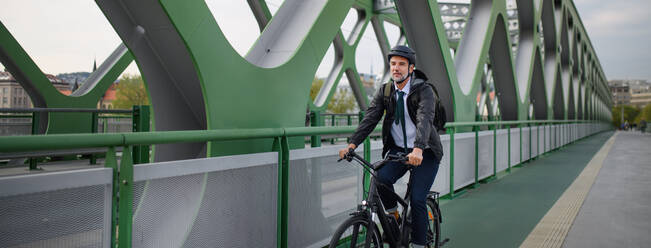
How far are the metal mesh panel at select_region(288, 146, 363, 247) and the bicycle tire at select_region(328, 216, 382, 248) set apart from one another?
2.40 feet

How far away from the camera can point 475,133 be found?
7.89 m

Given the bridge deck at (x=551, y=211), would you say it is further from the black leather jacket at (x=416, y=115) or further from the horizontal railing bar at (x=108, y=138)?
the horizontal railing bar at (x=108, y=138)

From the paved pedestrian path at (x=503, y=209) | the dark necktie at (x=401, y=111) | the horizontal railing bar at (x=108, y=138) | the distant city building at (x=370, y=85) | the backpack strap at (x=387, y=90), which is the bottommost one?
the paved pedestrian path at (x=503, y=209)

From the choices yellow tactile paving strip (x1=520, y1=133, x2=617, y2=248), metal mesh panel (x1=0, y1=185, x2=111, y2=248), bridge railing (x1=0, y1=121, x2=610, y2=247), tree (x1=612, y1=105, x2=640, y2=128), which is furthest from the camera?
tree (x1=612, y1=105, x2=640, y2=128)

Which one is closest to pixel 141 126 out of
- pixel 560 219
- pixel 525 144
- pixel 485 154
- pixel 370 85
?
pixel 560 219

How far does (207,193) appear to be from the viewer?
269 cm

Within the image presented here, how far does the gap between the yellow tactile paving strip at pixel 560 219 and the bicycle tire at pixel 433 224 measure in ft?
3.58

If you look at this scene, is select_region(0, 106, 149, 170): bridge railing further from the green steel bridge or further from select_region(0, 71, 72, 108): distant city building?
select_region(0, 71, 72, 108): distant city building

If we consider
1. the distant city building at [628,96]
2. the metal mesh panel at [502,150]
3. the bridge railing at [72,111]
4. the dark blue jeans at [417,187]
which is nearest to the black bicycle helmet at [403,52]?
the dark blue jeans at [417,187]

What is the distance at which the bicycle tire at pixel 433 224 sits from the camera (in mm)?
3666

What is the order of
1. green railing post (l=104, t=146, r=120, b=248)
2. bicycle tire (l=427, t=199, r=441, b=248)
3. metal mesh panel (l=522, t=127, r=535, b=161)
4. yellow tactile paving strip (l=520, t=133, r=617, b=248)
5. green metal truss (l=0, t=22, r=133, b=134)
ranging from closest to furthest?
green railing post (l=104, t=146, r=120, b=248) → bicycle tire (l=427, t=199, r=441, b=248) → yellow tactile paving strip (l=520, t=133, r=617, b=248) → green metal truss (l=0, t=22, r=133, b=134) → metal mesh panel (l=522, t=127, r=535, b=161)

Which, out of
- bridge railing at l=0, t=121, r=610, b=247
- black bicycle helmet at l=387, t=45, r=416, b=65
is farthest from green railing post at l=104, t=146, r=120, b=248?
black bicycle helmet at l=387, t=45, r=416, b=65

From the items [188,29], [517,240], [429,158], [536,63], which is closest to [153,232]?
[188,29]

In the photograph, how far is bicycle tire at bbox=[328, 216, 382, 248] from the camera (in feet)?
8.67
